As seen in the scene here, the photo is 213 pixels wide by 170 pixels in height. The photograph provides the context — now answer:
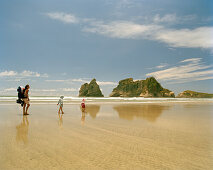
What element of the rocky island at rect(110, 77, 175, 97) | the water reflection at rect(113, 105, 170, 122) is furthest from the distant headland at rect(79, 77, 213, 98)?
the water reflection at rect(113, 105, 170, 122)

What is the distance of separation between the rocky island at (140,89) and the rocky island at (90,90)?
1543 cm

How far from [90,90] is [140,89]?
37959 millimetres

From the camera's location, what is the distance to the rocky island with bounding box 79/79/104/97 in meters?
108

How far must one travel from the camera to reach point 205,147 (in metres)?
4.14

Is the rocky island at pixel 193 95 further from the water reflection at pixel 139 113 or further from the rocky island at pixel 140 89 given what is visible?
the water reflection at pixel 139 113

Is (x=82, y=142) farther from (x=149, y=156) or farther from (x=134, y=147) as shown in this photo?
(x=149, y=156)

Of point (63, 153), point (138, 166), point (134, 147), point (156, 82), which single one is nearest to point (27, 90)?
point (63, 153)

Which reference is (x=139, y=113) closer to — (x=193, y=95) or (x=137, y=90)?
(x=193, y=95)

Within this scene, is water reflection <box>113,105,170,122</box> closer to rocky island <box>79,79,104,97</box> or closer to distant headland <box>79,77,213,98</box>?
distant headland <box>79,77,213,98</box>

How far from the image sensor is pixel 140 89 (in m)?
115

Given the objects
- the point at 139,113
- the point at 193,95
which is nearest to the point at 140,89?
the point at 193,95

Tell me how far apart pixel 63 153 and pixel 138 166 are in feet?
5.88

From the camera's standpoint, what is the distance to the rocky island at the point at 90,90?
108m

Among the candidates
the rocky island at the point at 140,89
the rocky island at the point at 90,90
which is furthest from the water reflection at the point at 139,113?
the rocky island at the point at 90,90
